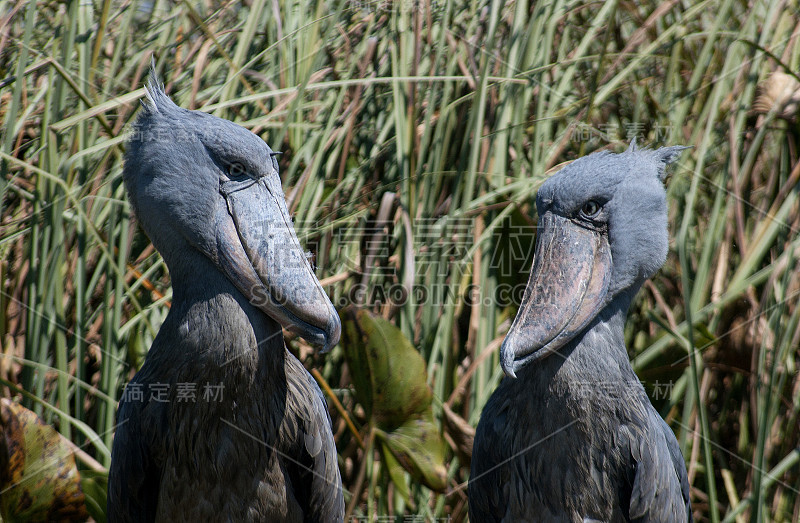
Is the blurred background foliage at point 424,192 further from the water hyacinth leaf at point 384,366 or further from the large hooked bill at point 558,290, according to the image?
the large hooked bill at point 558,290

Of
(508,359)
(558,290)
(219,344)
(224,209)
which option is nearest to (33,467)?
(219,344)

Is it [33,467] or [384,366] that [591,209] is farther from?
[33,467]

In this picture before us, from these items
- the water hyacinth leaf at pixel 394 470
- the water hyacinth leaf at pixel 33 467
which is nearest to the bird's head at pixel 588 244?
the water hyacinth leaf at pixel 394 470

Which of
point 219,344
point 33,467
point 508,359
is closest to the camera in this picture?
point 508,359

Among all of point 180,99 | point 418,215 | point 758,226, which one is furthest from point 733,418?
point 180,99

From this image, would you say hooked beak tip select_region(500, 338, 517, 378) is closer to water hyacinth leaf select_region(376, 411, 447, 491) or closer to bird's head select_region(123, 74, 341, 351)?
bird's head select_region(123, 74, 341, 351)

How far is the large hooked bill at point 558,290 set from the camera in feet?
6.52

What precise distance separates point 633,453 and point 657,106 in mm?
1872

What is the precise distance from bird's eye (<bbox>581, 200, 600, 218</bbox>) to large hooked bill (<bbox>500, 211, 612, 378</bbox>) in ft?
0.11

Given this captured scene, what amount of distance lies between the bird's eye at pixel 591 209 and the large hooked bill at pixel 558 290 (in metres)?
0.03

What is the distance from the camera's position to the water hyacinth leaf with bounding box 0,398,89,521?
227cm

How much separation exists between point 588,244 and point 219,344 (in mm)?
963

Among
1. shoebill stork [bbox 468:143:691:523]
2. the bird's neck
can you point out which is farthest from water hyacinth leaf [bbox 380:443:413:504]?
the bird's neck

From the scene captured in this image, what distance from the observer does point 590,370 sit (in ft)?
7.00
